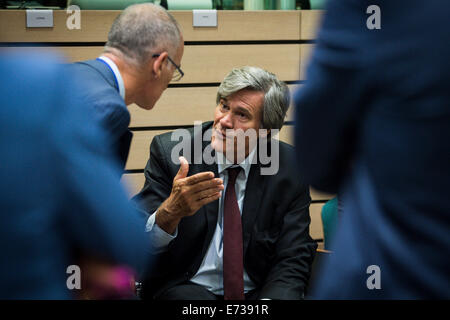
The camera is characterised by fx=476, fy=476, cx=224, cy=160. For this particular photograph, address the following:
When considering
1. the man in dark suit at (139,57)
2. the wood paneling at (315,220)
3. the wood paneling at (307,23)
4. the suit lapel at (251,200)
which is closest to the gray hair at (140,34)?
the man in dark suit at (139,57)

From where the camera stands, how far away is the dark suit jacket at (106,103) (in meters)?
1.13

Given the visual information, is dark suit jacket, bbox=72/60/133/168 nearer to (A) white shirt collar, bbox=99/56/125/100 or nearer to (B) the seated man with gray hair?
(A) white shirt collar, bbox=99/56/125/100

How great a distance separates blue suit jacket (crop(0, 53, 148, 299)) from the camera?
680 mm

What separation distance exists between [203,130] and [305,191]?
509mm

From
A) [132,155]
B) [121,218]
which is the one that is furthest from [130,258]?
[132,155]

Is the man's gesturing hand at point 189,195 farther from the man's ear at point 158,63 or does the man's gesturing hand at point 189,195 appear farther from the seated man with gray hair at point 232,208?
the man's ear at point 158,63

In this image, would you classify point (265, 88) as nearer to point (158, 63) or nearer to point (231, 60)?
point (158, 63)

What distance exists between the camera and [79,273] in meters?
0.81

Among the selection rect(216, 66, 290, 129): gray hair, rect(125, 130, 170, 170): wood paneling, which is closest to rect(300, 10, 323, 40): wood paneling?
rect(216, 66, 290, 129): gray hair

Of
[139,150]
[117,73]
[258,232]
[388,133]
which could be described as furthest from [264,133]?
[388,133]

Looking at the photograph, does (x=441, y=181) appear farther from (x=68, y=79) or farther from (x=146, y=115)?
(x=146, y=115)

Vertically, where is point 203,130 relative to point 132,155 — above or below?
above
